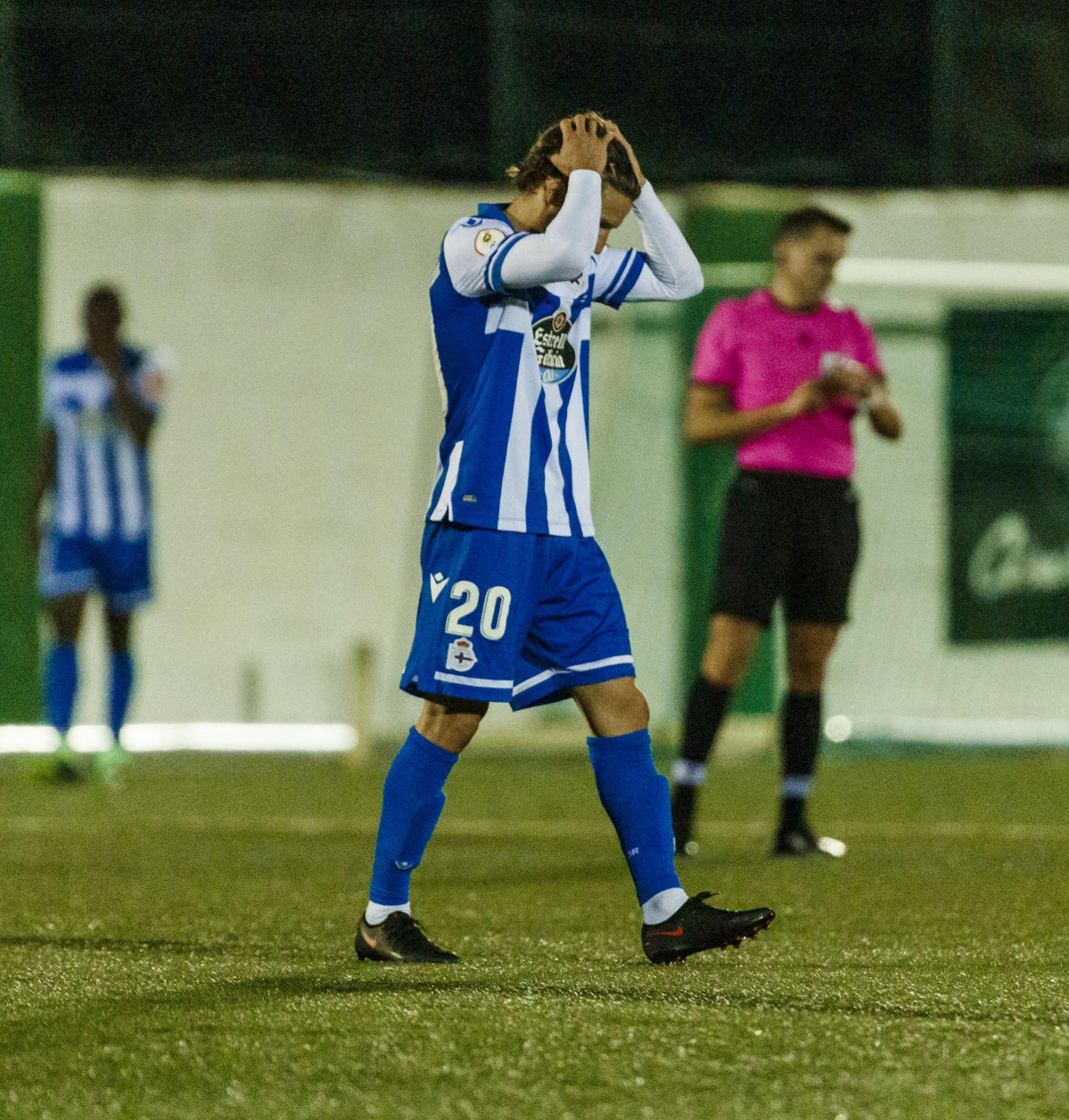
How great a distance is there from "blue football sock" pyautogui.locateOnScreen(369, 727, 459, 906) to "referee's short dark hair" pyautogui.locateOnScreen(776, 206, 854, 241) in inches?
96.2

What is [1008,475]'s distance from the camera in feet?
34.8

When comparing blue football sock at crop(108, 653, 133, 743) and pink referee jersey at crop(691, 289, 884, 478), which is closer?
pink referee jersey at crop(691, 289, 884, 478)

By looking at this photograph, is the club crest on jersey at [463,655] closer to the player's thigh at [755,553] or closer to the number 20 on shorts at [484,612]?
the number 20 on shorts at [484,612]

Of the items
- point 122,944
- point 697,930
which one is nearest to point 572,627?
point 697,930

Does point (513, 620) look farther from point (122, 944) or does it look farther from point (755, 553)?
point (755, 553)

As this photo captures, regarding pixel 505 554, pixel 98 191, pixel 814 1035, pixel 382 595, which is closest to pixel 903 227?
pixel 382 595

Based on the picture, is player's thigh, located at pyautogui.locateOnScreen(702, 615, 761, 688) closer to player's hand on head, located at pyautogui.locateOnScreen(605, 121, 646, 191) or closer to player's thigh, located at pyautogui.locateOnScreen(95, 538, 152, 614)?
player's hand on head, located at pyautogui.locateOnScreen(605, 121, 646, 191)

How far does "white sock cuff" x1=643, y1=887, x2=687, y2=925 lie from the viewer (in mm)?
3369

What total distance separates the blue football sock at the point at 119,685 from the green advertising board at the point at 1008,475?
439 centimetres

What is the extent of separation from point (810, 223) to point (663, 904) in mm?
2588

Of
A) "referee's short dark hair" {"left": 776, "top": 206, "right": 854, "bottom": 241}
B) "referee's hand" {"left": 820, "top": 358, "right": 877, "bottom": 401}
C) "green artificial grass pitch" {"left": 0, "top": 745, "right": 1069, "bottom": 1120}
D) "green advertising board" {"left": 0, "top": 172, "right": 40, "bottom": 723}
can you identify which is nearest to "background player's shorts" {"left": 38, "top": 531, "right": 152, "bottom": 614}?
"green advertising board" {"left": 0, "top": 172, "right": 40, "bottom": 723}

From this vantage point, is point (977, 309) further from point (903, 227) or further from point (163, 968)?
point (163, 968)

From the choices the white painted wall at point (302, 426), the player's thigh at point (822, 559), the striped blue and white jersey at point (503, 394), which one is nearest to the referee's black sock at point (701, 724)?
the player's thigh at point (822, 559)

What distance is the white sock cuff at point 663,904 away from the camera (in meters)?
3.37
